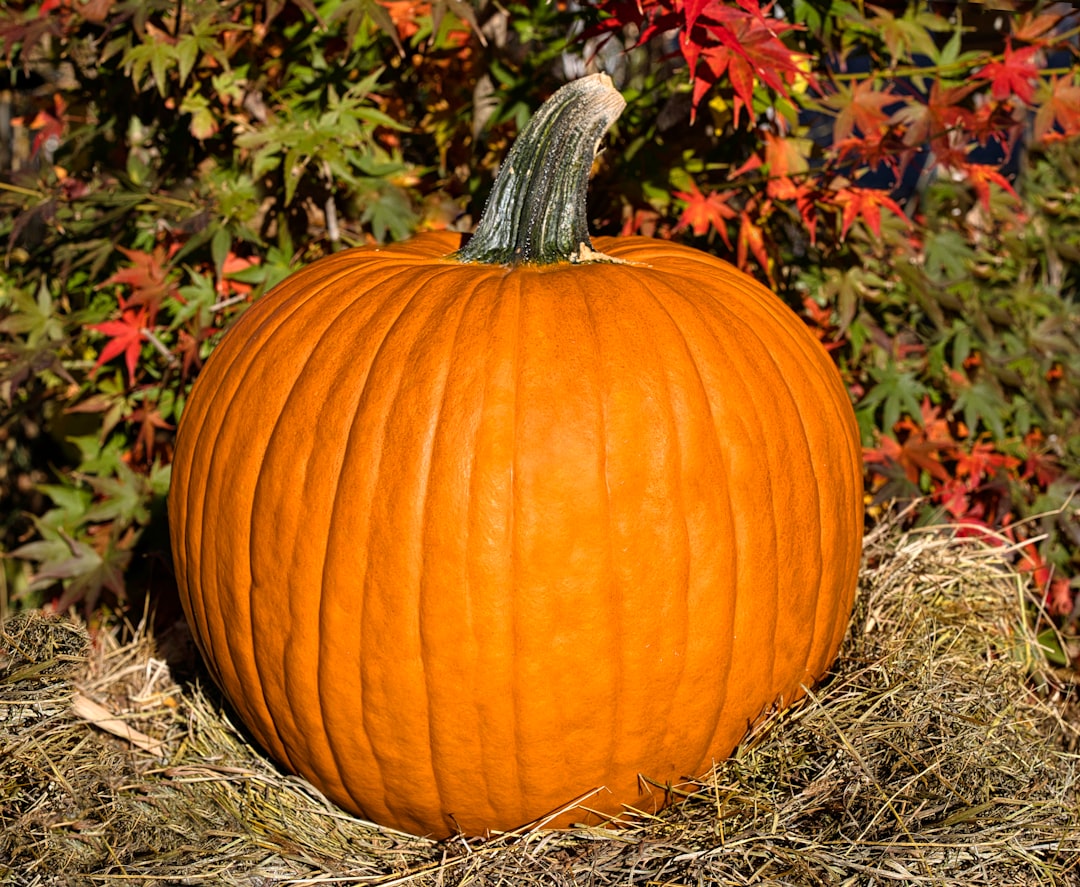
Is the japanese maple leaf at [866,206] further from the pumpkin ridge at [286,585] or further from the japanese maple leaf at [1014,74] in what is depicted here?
the pumpkin ridge at [286,585]

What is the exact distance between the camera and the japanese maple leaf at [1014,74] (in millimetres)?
2678

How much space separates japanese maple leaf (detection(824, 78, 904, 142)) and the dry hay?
1.34 meters

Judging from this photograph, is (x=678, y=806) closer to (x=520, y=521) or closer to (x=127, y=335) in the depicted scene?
(x=520, y=521)

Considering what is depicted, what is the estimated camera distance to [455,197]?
332 cm

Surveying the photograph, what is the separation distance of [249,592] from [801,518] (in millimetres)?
1070

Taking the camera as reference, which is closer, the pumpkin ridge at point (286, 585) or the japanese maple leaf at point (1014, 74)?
the pumpkin ridge at point (286, 585)

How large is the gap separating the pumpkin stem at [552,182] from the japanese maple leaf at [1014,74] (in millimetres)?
1260

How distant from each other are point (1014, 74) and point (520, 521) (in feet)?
6.49

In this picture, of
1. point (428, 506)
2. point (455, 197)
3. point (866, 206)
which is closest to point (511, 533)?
point (428, 506)

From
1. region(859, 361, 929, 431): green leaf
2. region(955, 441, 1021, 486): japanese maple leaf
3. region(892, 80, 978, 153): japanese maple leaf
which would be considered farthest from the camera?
region(955, 441, 1021, 486): japanese maple leaf

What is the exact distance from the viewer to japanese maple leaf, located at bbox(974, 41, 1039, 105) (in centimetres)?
268

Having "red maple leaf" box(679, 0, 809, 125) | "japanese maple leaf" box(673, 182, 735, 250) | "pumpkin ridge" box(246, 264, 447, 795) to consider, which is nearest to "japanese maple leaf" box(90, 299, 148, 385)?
"pumpkin ridge" box(246, 264, 447, 795)

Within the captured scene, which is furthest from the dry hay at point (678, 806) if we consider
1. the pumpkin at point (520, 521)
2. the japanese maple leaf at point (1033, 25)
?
the japanese maple leaf at point (1033, 25)

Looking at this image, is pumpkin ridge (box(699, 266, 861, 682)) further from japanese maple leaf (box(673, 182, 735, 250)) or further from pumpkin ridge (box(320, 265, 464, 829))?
pumpkin ridge (box(320, 265, 464, 829))
